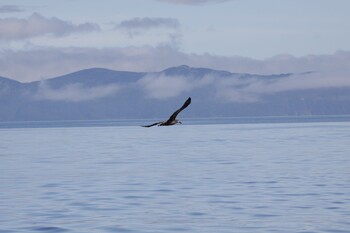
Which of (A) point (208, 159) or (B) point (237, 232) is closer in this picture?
(B) point (237, 232)

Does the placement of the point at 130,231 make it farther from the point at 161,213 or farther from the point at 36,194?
the point at 36,194

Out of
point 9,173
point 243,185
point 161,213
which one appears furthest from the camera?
point 9,173

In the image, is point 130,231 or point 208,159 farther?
point 208,159

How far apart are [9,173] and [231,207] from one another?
20.5 meters

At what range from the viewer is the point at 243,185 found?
35.4 metres

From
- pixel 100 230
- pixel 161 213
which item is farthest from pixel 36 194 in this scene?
pixel 100 230

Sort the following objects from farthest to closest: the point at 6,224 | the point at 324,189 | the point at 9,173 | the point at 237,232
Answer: the point at 9,173, the point at 324,189, the point at 6,224, the point at 237,232

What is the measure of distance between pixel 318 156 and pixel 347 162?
6.93 metres

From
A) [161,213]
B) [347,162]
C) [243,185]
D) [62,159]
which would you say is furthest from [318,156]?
[161,213]

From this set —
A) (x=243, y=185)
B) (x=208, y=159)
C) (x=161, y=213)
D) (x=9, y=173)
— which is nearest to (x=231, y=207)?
(x=161, y=213)

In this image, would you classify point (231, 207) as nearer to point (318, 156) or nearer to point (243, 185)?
point (243, 185)

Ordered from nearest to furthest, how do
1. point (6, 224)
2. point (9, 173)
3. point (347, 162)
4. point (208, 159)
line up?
point (6, 224) → point (9, 173) → point (347, 162) → point (208, 159)

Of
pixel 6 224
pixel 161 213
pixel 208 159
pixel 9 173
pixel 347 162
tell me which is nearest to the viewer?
pixel 6 224

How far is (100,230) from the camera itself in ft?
75.3
